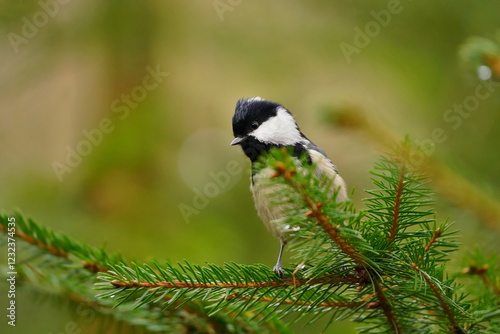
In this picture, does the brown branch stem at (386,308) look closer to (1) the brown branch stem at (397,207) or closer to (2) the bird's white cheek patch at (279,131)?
(1) the brown branch stem at (397,207)

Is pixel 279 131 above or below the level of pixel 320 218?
above

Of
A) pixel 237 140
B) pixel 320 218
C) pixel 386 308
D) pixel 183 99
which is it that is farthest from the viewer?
pixel 183 99

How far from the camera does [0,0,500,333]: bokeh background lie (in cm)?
236

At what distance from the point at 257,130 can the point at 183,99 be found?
1339 mm

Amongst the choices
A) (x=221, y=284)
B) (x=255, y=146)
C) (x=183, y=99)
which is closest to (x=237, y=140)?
(x=255, y=146)

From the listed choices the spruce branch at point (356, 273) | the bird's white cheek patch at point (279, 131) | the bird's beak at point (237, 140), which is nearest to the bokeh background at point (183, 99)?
the bird's white cheek patch at point (279, 131)

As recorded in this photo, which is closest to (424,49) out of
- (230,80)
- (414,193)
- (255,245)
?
(230,80)

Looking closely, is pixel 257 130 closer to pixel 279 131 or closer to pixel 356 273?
pixel 279 131

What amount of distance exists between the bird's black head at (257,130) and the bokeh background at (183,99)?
57 centimetres

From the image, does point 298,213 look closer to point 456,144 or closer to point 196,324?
point 196,324

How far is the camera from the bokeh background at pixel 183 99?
2361 mm

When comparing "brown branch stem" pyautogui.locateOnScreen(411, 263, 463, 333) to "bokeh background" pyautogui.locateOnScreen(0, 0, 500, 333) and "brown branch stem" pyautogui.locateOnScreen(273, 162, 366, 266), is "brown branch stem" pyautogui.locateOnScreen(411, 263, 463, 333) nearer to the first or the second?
"brown branch stem" pyautogui.locateOnScreen(273, 162, 366, 266)

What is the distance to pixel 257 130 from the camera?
5.61 ft

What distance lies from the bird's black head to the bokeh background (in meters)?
0.57
